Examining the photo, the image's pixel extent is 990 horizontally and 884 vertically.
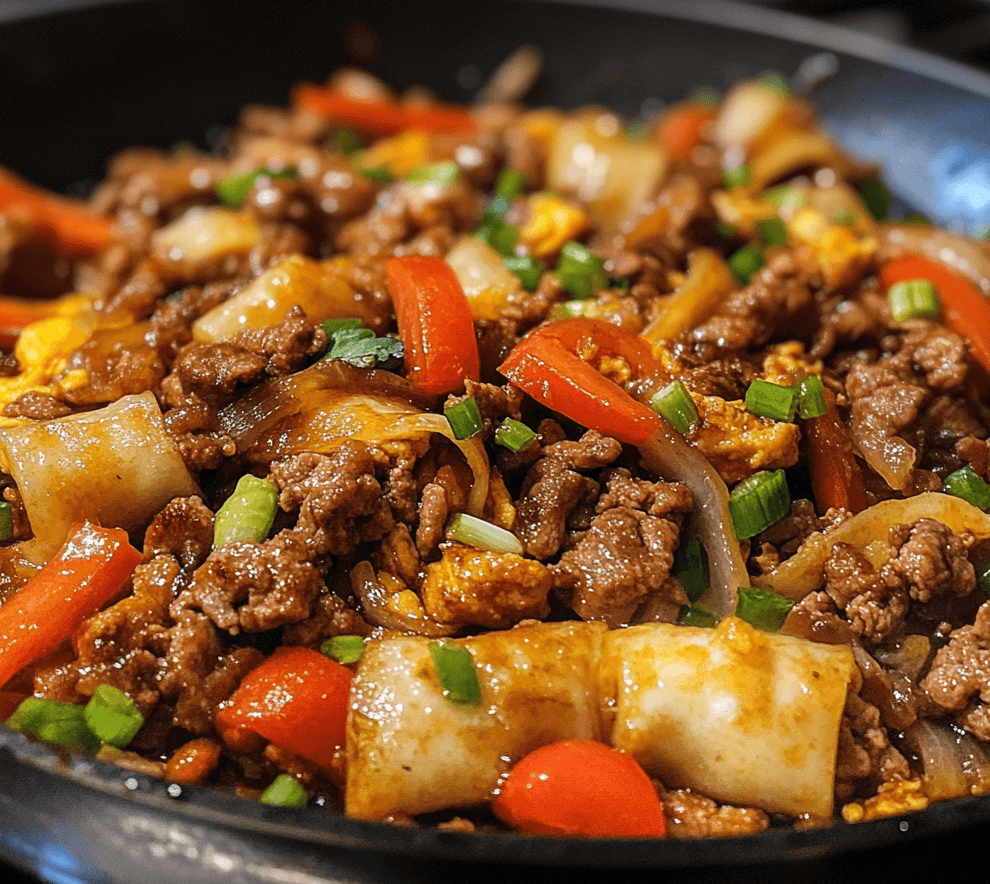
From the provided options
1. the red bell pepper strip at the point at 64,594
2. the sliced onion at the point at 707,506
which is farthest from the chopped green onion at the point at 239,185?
the sliced onion at the point at 707,506

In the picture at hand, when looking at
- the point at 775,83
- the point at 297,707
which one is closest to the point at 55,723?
the point at 297,707

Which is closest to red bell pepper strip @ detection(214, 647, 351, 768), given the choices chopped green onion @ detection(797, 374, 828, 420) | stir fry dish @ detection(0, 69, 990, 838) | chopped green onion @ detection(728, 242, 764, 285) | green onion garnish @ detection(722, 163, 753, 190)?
stir fry dish @ detection(0, 69, 990, 838)

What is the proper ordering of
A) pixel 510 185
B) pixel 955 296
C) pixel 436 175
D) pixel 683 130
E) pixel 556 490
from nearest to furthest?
pixel 556 490 < pixel 955 296 < pixel 436 175 < pixel 510 185 < pixel 683 130

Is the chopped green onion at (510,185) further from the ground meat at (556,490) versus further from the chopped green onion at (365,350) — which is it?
the ground meat at (556,490)

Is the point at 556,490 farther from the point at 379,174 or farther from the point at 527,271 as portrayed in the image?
the point at 379,174

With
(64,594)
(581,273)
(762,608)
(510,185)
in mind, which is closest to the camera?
(64,594)

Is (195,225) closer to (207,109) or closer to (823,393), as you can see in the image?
(207,109)

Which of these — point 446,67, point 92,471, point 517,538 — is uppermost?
point 446,67

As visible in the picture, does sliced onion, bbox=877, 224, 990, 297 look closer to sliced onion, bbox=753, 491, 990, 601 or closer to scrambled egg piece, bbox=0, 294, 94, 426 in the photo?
sliced onion, bbox=753, 491, 990, 601
